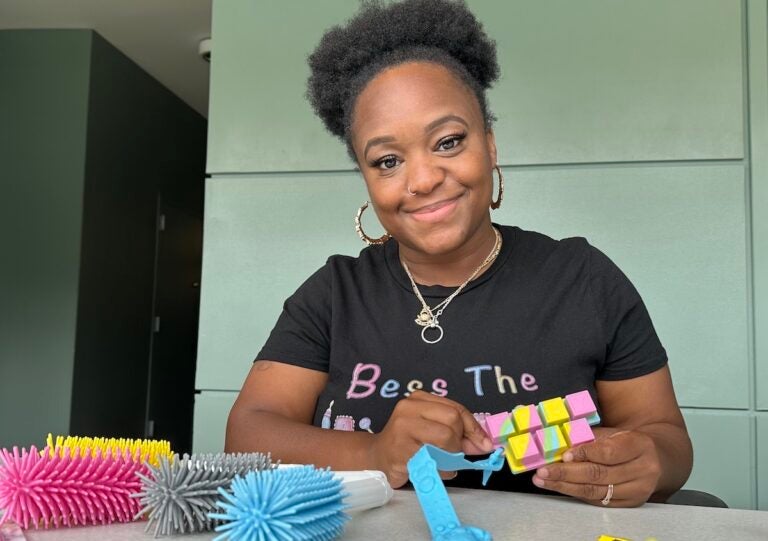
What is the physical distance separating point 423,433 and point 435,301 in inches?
19.3

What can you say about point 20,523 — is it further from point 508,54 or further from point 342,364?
point 508,54

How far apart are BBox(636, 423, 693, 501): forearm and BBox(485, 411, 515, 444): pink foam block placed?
0.29 meters

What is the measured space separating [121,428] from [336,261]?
4225mm

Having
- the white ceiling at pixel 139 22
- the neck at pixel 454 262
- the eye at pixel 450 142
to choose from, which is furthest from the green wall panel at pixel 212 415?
the white ceiling at pixel 139 22

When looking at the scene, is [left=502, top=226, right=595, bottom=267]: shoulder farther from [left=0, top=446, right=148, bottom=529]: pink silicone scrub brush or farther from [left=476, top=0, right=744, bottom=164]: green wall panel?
[left=476, top=0, right=744, bottom=164]: green wall panel

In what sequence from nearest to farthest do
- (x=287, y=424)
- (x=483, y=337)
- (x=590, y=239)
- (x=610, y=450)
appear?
(x=610, y=450) < (x=287, y=424) < (x=483, y=337) < (x=590, y=239)

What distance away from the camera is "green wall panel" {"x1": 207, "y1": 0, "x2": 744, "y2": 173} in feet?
7.43

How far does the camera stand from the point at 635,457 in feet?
3.01

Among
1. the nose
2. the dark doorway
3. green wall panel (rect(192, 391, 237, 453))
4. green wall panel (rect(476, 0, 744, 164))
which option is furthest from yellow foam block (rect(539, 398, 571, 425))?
the dark doorway

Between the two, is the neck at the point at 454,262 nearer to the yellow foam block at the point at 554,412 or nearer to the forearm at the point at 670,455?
the forearm at the point at 670,455

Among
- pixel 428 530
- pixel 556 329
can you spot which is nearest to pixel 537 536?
pixel 428 530

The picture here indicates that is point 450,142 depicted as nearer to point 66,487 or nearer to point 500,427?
point 500,427

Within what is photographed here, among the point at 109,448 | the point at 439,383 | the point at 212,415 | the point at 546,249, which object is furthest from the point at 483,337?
the point at 212,415

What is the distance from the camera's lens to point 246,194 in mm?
2512
